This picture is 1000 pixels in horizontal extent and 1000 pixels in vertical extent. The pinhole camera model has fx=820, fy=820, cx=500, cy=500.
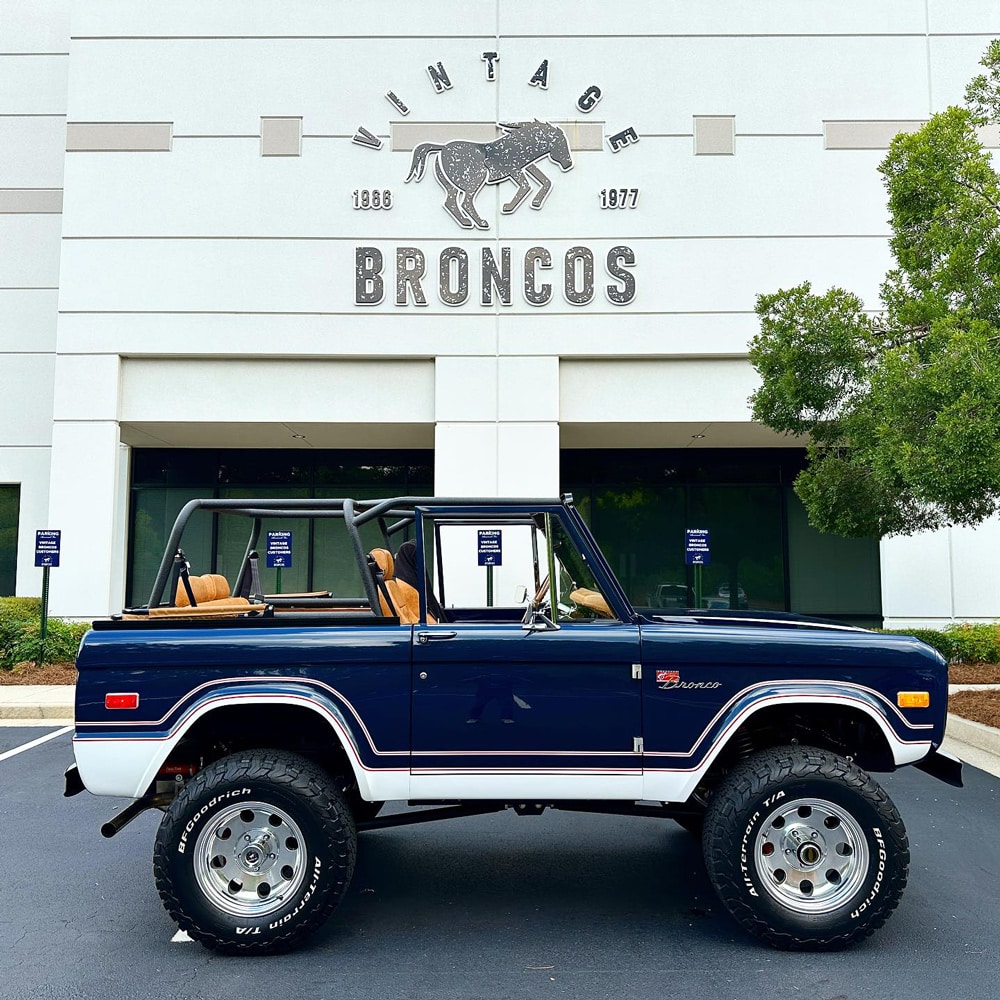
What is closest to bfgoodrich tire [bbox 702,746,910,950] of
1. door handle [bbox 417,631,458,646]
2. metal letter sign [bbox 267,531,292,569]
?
door handle [bbox 417,631,458,646]

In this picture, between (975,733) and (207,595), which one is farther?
(975,733)

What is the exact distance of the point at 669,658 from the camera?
3707 millimetres

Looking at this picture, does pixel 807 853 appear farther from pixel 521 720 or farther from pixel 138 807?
pixel 138 807

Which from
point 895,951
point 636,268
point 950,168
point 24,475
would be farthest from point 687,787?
point 24,475

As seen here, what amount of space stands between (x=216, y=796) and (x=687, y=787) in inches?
81.8

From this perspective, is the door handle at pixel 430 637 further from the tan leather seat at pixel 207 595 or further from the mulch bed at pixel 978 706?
the mulch bed at pixel 978 706

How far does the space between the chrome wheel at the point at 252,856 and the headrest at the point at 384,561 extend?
132 cm

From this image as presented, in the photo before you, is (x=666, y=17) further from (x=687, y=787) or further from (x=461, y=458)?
(x=687, y=787)

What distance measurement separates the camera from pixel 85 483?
13820 millimetres

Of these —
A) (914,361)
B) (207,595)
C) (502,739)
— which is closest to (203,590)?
(207,595)

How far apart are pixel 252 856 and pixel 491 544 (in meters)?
2.07

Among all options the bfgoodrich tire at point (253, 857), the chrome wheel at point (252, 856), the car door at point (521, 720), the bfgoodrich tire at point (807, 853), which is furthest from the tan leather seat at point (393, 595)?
the bfgoodrich tire at point (807, 853)

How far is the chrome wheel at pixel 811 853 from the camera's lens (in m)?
3.59

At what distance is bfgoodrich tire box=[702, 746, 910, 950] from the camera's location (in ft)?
11.6
